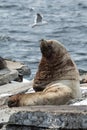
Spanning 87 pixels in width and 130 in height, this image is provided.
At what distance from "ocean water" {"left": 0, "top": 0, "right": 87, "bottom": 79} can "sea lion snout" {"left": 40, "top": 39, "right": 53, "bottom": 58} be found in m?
10.5

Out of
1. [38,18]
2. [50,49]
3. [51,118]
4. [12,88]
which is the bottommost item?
[38,18]

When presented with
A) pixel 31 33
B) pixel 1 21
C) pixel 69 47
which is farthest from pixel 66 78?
pixel 1 21

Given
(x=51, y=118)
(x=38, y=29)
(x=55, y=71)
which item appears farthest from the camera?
(x=38, y=29)

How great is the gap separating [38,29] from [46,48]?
28767mm

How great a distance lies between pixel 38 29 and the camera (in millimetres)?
38281

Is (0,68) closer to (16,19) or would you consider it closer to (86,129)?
(86,129)

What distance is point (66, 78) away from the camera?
9.58 m

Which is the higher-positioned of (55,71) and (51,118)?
(51,118)

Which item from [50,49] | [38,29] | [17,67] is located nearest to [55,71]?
[50,49]

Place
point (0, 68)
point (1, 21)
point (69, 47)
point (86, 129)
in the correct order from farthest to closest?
point (1, 21)
point (69, 47)
point (0, 68)
point (86, 129)

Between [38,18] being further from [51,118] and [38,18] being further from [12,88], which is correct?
[51,118]

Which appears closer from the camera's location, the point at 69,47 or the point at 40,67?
the point at 40,67

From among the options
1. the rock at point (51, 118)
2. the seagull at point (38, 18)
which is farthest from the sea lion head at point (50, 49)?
the seagull at point (38, 18)

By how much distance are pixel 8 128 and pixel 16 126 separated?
0.12 metres
